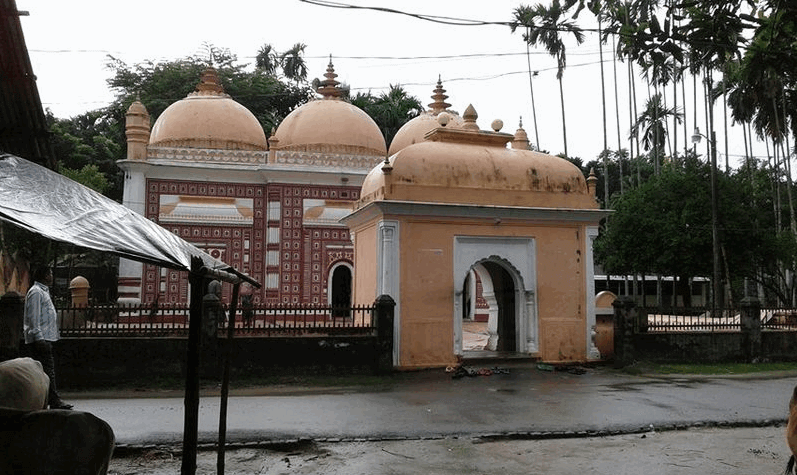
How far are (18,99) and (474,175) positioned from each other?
9255 mm

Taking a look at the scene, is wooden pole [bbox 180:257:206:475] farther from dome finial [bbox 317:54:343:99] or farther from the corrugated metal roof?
dome finial [bbox 317:54:343:99]

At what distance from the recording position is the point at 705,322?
15070mm

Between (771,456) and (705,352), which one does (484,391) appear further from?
(705,352)

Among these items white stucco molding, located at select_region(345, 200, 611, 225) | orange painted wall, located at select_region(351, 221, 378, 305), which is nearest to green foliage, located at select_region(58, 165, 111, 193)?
orange painted wall, located at select_region(351, 221, 378, 305)

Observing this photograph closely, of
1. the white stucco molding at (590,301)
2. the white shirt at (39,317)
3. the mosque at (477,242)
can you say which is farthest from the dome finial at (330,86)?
the white shirt at (39,317)

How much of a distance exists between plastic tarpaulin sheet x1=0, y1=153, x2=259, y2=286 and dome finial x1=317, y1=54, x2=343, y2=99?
21770 mm

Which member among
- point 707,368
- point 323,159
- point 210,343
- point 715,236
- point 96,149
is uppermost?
point 96,149

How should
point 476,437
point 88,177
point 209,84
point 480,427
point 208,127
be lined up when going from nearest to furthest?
point 476,437
point 480,427
point 208,127
point 88,177
point 209,84

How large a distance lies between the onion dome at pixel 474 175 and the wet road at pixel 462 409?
3.64 metres

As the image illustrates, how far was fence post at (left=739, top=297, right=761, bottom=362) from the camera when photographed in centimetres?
1504

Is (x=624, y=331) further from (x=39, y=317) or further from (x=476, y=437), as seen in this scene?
(x=39, y=317)

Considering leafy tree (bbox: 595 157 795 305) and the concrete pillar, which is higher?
leafy tree (bbox: 595 157 795 305)

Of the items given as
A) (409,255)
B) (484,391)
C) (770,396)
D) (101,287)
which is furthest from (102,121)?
(770,396)

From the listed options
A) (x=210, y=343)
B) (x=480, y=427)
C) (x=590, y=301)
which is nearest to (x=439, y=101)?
(x=590, y=301)
